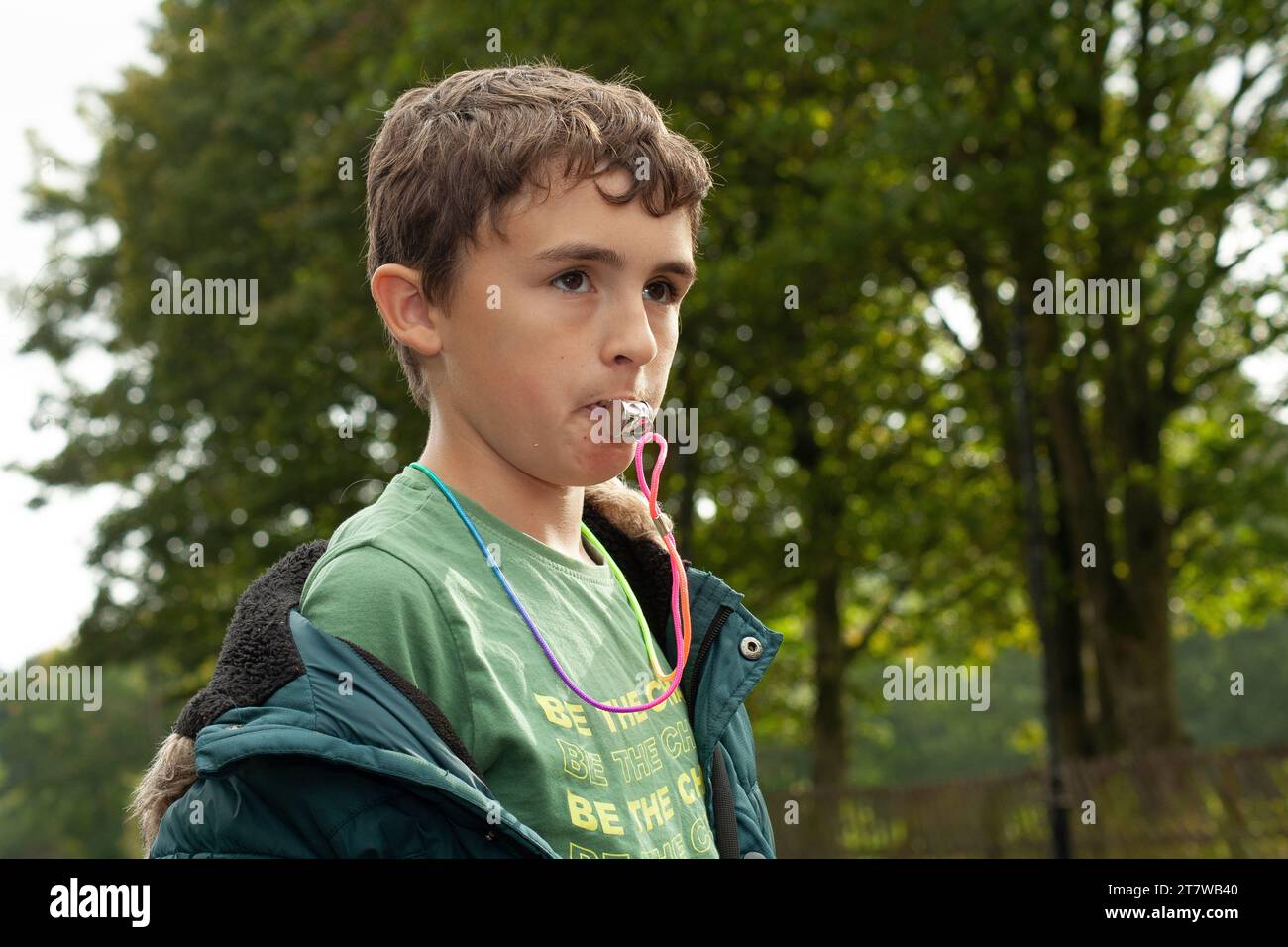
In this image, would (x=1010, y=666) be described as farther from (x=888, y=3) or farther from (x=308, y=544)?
(x=308, y=544)

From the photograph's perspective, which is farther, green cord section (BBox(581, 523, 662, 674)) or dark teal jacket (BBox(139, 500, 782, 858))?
green cord section (BBox(581, 523, 662, 674))

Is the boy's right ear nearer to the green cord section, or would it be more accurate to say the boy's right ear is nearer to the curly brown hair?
the curly brown hair

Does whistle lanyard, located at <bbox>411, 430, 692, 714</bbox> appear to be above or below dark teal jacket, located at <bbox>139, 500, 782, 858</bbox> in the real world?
above

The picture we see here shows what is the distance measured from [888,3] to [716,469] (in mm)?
8530

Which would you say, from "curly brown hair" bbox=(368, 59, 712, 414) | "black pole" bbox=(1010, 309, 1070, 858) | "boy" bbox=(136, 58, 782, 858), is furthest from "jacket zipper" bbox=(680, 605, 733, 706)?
"black pole" bbox=(1010, 309, 1070, 858)

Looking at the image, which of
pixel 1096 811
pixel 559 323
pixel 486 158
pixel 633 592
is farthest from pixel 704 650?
pixel 1096 811

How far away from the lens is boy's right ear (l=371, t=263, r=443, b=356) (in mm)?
2232

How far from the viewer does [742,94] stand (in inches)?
769

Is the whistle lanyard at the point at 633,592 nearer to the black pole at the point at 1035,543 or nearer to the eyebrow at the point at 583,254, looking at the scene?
the eyebrow at the point at 583,254

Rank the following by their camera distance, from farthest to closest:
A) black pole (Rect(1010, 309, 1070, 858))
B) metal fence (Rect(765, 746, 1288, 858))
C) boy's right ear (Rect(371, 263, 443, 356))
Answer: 1. black pole (Rect(1010, 309, 1070, 858))
2. metal fence (Rect(765, 746, 1288, 858))
3. boy's right ear (Rect(371, 263, 443, 356))

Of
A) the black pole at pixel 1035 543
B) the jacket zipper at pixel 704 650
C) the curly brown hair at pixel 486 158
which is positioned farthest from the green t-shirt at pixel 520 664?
the black pole at pixel 1035 543

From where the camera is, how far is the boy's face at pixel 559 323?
6.91 feet

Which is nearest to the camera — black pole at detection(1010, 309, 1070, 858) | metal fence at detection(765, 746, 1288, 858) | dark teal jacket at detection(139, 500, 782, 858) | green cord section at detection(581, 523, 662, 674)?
dark teal jacket at detection(139, 500, 782, 858)

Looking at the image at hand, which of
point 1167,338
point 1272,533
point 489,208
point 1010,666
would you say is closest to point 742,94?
point 1167,338
